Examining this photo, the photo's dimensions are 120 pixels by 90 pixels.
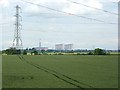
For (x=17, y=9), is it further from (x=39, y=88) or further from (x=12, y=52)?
(x=39, y=88)

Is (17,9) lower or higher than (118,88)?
higher

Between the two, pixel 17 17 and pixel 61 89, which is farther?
pixel 17 17

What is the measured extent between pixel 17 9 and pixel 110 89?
6045 centimetres

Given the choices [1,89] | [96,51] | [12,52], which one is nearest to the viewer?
[1,89]

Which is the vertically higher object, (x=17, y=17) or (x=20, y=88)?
(x=17, y=17)

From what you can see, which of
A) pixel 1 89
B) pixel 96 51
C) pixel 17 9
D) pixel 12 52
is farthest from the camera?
pixel 96 51

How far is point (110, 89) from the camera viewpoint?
18.6 metres

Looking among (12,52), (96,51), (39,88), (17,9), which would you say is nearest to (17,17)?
(17,9)

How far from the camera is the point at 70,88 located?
1897 cm

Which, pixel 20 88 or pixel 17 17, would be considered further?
pixel 17 17

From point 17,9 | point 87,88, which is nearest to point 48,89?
point 87,88

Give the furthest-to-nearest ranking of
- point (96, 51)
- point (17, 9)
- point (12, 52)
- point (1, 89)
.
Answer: point (96, 51) → point (12, 52) → point (17, 9) → point (1, 89)

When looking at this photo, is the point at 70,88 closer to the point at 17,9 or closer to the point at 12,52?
the point at 17,9

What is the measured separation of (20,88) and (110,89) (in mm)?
4507
